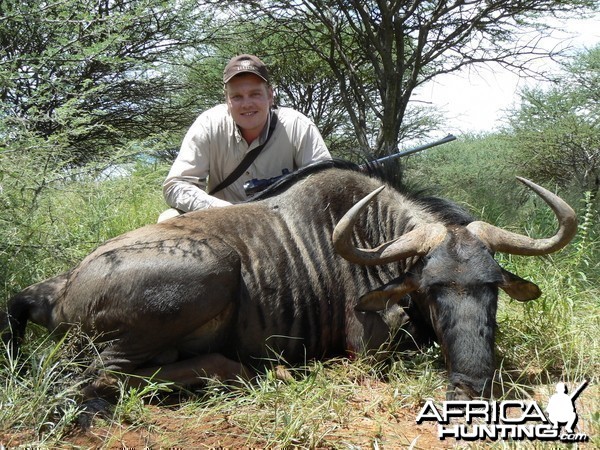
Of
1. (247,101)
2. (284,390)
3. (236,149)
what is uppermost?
(247,101)

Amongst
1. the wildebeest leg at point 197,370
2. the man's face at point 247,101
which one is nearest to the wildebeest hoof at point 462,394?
the wildebeest leg at point 197,370

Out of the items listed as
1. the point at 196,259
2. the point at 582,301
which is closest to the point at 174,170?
the point at 196,259

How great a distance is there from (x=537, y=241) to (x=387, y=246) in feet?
2.81

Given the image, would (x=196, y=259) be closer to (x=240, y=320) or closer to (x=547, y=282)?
(x=240, y=320)

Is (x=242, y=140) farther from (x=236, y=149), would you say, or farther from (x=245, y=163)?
(x=245, y=163)

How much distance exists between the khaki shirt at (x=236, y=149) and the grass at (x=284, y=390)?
2.92ft

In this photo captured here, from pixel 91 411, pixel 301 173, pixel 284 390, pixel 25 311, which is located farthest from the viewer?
pixel 301 173

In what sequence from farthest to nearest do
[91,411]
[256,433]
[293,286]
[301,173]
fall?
[301,173] < [293,286] < [91,411] < [256,433]

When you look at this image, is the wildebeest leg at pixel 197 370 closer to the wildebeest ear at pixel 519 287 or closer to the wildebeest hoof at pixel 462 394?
the wildebeest hoof at pixel 462 394

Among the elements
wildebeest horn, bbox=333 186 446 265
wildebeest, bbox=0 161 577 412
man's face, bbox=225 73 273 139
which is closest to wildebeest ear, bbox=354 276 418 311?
wildebeest, bbox=0 161 577 412

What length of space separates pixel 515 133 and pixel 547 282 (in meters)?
6.83

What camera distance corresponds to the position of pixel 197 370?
3.35m

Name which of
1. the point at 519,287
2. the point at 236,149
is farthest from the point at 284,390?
the point at 236,149

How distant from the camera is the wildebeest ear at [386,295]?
3.53 metres
